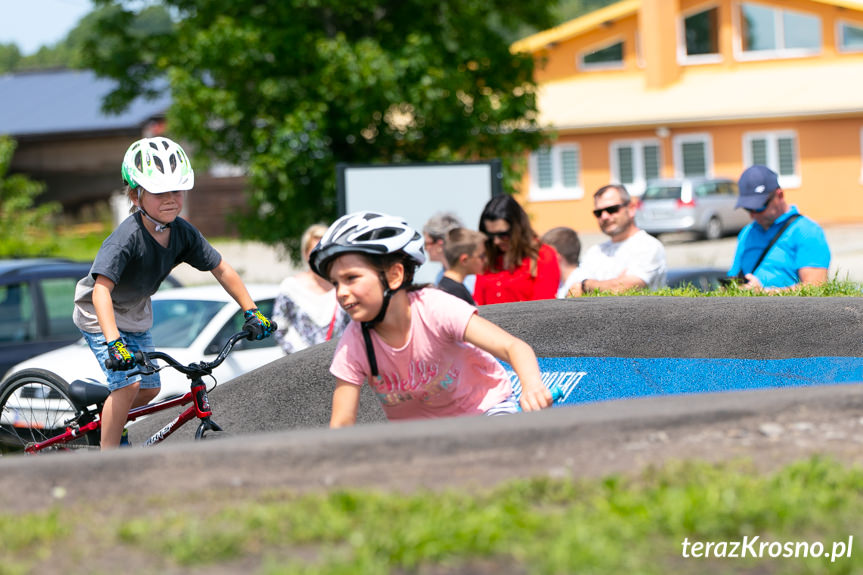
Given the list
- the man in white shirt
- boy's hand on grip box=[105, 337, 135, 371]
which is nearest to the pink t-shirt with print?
boy's hand on grip box=[105, 337, 135, 371]

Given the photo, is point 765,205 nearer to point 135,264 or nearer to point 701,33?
point 135,264

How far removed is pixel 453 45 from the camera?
19469 millimetres

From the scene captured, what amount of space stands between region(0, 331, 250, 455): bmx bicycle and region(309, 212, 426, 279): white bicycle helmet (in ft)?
4.31

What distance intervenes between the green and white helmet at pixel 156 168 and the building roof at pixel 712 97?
30.8 metres

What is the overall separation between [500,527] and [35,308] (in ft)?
28.0

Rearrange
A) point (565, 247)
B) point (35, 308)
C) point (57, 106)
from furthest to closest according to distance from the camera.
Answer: point (57, 106) < point (35, 308) < point (565, 247)

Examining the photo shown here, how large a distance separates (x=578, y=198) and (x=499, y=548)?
36012mm

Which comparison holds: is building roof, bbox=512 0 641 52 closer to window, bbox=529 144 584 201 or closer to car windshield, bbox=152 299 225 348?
window, bbox=529 144 584 201

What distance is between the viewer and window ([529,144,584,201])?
3875 centimetres

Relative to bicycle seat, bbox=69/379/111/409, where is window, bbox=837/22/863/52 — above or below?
above

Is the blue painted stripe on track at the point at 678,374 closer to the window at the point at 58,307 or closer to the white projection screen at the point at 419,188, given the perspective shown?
the window at the point at 58,307

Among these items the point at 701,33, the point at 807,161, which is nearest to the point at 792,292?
the point at 807,161

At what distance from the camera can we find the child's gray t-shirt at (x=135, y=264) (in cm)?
543

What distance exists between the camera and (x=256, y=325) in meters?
5.76
